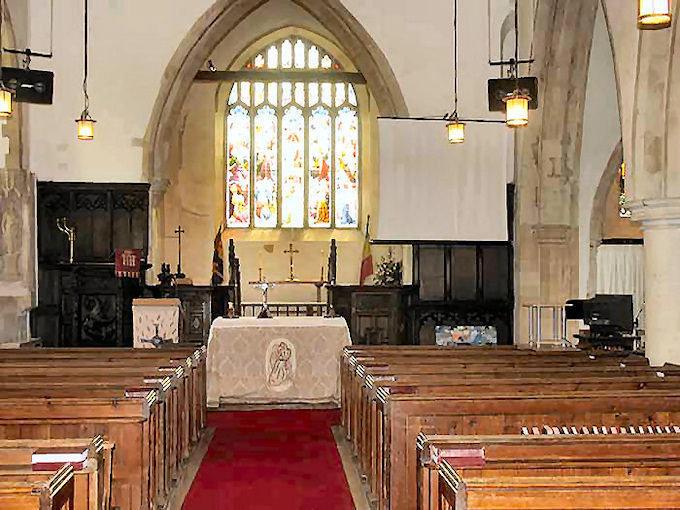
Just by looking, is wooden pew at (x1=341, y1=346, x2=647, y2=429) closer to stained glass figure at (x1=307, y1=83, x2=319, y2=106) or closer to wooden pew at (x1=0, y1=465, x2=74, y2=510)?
wooden pew at (x1=0, y1=465, x2=74, y2=510)

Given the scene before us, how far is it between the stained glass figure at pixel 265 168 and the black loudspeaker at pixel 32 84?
7.05 m

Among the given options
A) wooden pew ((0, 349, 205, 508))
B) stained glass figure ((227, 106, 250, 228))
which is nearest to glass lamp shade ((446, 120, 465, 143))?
wooden pew ((0, 349, 205, 508))

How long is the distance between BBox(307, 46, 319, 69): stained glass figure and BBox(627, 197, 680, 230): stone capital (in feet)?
36.6

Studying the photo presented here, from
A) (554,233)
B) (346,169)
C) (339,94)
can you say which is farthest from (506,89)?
(339,94)

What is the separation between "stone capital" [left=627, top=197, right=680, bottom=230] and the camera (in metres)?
7.61

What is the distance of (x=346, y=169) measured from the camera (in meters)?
18.2

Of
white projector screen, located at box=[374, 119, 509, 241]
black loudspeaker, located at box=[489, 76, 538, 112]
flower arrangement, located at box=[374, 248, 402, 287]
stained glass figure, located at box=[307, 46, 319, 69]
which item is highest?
stained glass figure, located at box=[307, 46, 319, 69]

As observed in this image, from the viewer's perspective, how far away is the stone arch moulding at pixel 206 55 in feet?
45.2

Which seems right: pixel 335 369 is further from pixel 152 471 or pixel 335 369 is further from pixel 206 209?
pixel 206 209

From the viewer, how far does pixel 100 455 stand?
3941 mm

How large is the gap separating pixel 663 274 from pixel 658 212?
0.49 meters

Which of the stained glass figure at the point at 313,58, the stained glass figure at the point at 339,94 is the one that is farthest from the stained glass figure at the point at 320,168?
the stained glass figure at the point at 313,58

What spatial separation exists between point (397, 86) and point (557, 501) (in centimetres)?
1149

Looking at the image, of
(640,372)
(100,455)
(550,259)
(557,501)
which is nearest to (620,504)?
(557,501)
